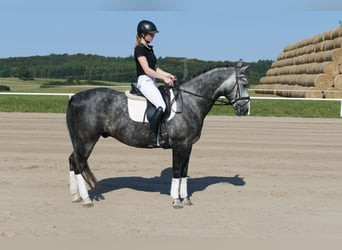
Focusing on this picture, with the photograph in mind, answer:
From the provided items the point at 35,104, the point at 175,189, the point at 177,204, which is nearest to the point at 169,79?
the point at 175,189

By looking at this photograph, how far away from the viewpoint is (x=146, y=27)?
6.52m

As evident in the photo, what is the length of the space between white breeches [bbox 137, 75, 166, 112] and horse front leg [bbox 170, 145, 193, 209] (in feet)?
2.07

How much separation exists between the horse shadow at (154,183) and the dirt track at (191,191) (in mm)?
16

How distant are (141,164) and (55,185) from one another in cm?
221

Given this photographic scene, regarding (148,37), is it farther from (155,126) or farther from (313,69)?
(313,69)

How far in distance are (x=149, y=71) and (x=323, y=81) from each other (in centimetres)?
1902

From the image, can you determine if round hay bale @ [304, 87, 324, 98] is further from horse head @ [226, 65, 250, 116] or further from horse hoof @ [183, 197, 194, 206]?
horse hoof @ [183, 197, 194, 206]

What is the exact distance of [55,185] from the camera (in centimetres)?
780

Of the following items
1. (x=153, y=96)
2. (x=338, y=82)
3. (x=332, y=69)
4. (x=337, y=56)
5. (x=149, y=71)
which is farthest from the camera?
(x=337, y=56)

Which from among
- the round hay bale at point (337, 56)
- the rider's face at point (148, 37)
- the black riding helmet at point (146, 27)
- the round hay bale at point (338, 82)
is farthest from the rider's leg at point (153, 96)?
the round hay bale at point (337, 56)

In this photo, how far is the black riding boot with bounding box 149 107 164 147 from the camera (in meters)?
6.59

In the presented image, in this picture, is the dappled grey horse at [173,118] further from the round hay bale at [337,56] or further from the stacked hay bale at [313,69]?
the round hay bale at [337,56]

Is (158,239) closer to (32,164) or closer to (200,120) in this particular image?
(200,120)

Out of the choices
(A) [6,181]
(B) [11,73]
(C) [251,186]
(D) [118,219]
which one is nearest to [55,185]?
(A) [6,181]
